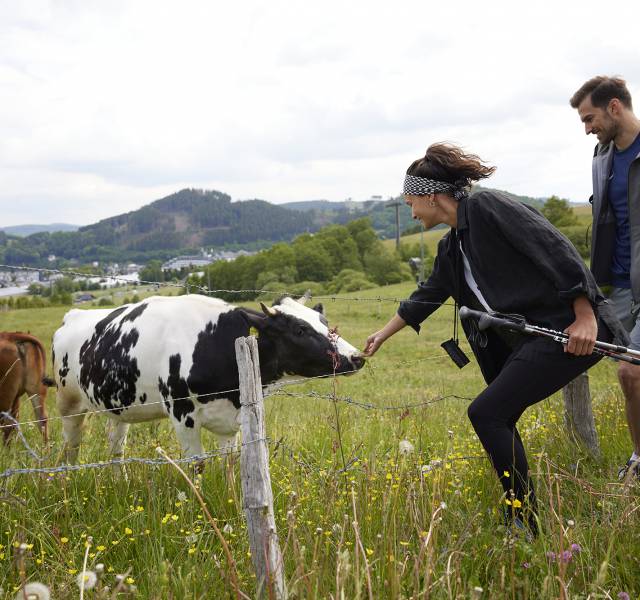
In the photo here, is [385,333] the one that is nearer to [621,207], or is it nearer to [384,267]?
[621,207]

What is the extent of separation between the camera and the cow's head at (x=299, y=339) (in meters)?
5.34

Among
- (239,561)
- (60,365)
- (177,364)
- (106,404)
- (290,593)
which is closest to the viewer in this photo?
(290,593)

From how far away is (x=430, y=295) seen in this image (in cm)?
429

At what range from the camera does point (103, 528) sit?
3768 mm

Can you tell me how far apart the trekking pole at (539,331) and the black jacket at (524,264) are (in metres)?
0.08

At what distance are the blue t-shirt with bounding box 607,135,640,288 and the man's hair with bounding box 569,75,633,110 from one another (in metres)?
0.29

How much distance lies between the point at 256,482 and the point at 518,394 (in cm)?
151

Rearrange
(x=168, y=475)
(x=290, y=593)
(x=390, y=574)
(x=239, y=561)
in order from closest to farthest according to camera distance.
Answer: (x=290, y=593), (x=390, y=574), (x=239, y=561), (x=168, y=475)

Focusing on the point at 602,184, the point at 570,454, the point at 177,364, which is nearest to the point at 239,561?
the point at 177,364

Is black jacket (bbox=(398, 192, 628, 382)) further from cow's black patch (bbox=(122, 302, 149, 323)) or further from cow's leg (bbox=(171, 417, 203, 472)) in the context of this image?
cow's black patch (bbox=(122, 302, 149, 323))

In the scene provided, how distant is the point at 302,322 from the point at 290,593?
3026 millimetres

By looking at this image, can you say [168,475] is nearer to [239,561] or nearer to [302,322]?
[239,561]

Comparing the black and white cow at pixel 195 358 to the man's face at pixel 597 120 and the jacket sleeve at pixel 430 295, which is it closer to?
the jacket sleeve at pixel 430 295

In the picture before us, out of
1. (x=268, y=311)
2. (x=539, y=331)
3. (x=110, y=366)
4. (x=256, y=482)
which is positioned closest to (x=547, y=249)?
(x=539, y=331)
